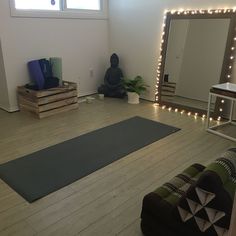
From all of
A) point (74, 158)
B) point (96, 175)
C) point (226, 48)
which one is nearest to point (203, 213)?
point (96, 175)

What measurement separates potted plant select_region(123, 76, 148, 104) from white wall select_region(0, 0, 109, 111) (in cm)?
81

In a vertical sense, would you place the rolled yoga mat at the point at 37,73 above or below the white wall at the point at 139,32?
below

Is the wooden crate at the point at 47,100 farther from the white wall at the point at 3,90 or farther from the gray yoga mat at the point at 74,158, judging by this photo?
the gray yoga mat at the point at 74,158

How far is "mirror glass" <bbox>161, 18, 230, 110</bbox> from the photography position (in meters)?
3.80

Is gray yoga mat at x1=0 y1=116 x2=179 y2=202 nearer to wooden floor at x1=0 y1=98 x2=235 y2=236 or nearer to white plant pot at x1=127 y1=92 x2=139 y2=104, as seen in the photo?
wooden floor at x1=0 y1=98 x2=235 y2=236

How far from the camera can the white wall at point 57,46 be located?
3.85 metres

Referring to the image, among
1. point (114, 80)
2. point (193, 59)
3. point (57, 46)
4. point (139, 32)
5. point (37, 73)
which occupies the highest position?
point (139, 32)

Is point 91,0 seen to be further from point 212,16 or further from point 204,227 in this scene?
point 204,227

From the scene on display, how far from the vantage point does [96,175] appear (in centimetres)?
246

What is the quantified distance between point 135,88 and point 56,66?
52.8 inches

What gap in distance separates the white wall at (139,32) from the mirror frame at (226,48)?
0.37ft

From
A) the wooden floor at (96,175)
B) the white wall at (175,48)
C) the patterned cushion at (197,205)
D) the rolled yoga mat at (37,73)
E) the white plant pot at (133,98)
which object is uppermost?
the white wall at (175,48)

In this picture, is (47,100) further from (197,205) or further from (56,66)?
(197,205)

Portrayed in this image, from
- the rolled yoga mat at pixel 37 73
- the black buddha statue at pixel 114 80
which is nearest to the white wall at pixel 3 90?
the rolled yoga mat at pixel 37 73
